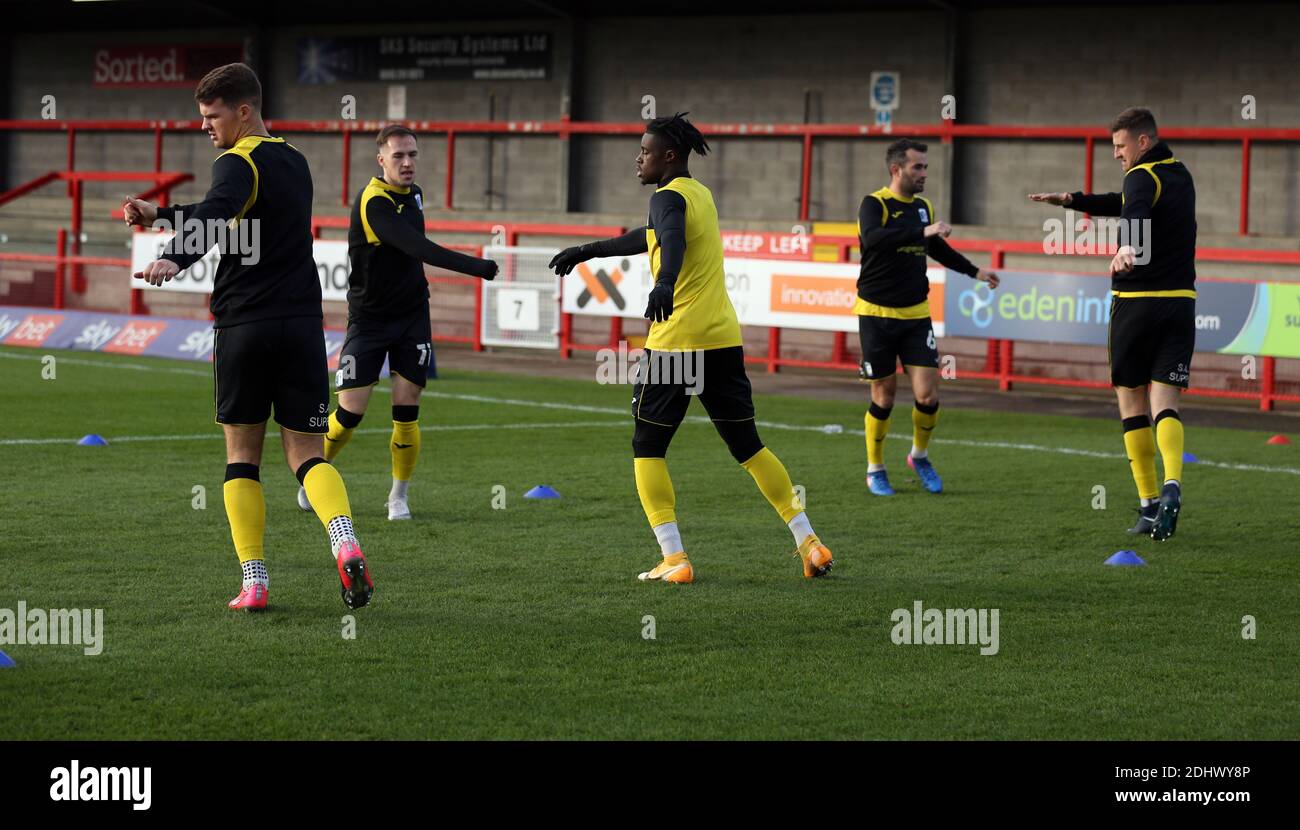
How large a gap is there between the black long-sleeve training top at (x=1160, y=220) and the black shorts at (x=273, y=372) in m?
4.50

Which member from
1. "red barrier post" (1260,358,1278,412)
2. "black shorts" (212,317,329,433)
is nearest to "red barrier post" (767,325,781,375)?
"red barrier post" (1260,358,1278,412)

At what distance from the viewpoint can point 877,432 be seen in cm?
1113

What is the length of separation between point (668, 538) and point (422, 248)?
5.38 feet

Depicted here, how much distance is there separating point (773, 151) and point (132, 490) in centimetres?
1631

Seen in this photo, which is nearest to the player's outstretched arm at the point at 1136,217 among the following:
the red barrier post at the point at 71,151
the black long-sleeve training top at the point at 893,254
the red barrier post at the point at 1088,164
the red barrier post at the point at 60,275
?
the black long-sleeve training top at the point at 893,254

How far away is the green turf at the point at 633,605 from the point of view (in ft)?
18.0

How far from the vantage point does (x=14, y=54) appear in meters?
32.7

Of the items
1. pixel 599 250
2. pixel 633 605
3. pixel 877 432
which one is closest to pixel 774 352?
pixel 877 432

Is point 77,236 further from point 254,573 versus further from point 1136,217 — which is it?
point 254,573

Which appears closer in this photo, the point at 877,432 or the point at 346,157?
the point at 877,432

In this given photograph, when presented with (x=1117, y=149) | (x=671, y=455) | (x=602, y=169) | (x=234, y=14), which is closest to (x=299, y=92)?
(x=234, y=14)

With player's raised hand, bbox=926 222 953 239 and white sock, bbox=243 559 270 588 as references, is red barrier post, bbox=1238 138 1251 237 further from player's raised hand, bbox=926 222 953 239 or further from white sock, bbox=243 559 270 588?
white sock, bbox=243 559 270 588

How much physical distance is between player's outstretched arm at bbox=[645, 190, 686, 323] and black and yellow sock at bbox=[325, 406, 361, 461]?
267 cm
